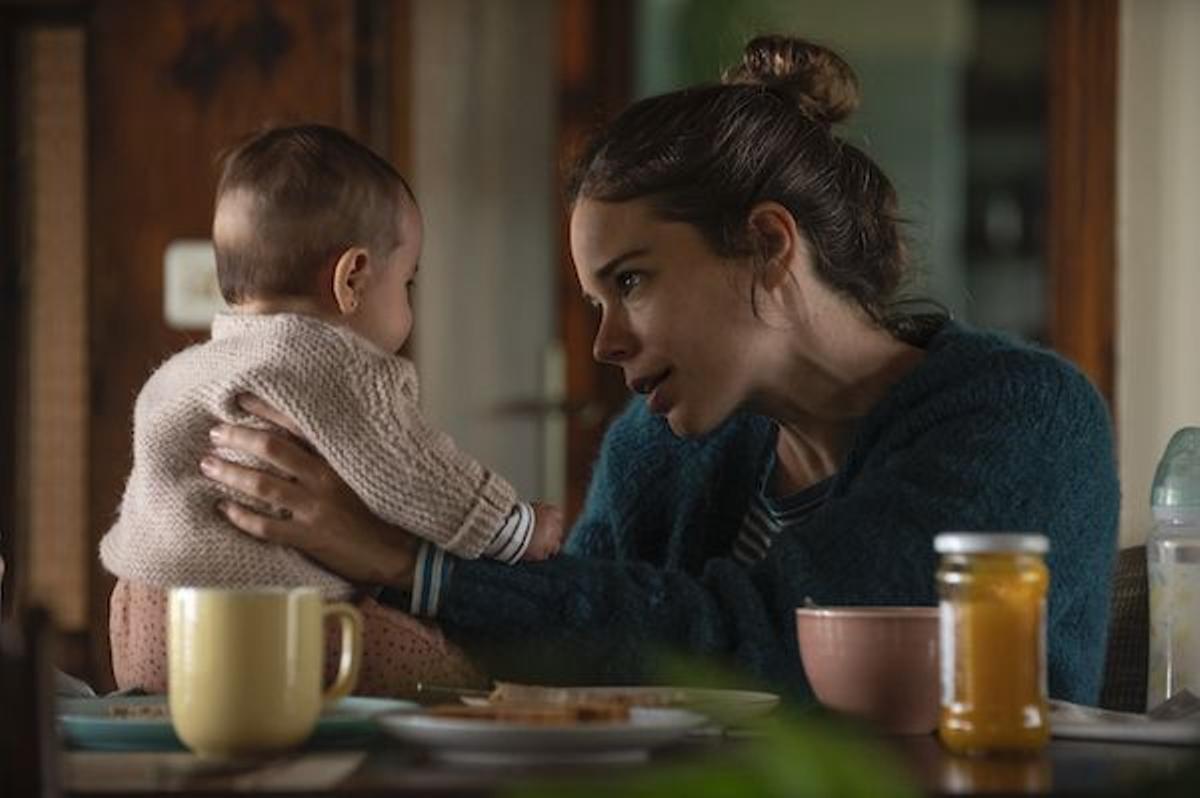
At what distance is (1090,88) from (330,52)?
1433mm

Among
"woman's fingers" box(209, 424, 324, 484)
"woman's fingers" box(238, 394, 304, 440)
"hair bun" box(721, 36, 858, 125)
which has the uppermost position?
"hair bun" box(721, 36, 858, 125)

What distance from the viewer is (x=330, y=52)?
439 cm

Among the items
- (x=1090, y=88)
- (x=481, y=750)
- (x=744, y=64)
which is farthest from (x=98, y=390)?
(x=481, y=750)

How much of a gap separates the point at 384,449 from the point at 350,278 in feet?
0.75

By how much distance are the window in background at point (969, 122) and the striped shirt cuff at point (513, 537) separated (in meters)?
5.05

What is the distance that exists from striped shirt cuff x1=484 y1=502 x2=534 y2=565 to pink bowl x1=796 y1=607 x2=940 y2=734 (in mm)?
518

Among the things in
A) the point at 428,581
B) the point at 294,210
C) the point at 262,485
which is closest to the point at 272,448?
the point at 262,485

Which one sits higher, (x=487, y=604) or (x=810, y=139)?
(x=810, y=139)

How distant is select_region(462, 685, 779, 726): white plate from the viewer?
51.8 inches

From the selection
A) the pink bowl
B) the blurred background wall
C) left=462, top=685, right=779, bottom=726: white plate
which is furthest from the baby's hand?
the blurred background wall

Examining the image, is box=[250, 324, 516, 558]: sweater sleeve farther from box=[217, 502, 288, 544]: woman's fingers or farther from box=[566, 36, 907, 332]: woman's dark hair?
box=[566, 36, 907, 332]: woman's dark hair

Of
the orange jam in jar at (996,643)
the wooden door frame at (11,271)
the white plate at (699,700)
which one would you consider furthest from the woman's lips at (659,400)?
the wooden door frame at (11,271)

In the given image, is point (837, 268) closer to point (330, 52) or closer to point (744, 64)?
point (744, 64)

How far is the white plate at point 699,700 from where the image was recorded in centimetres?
132
